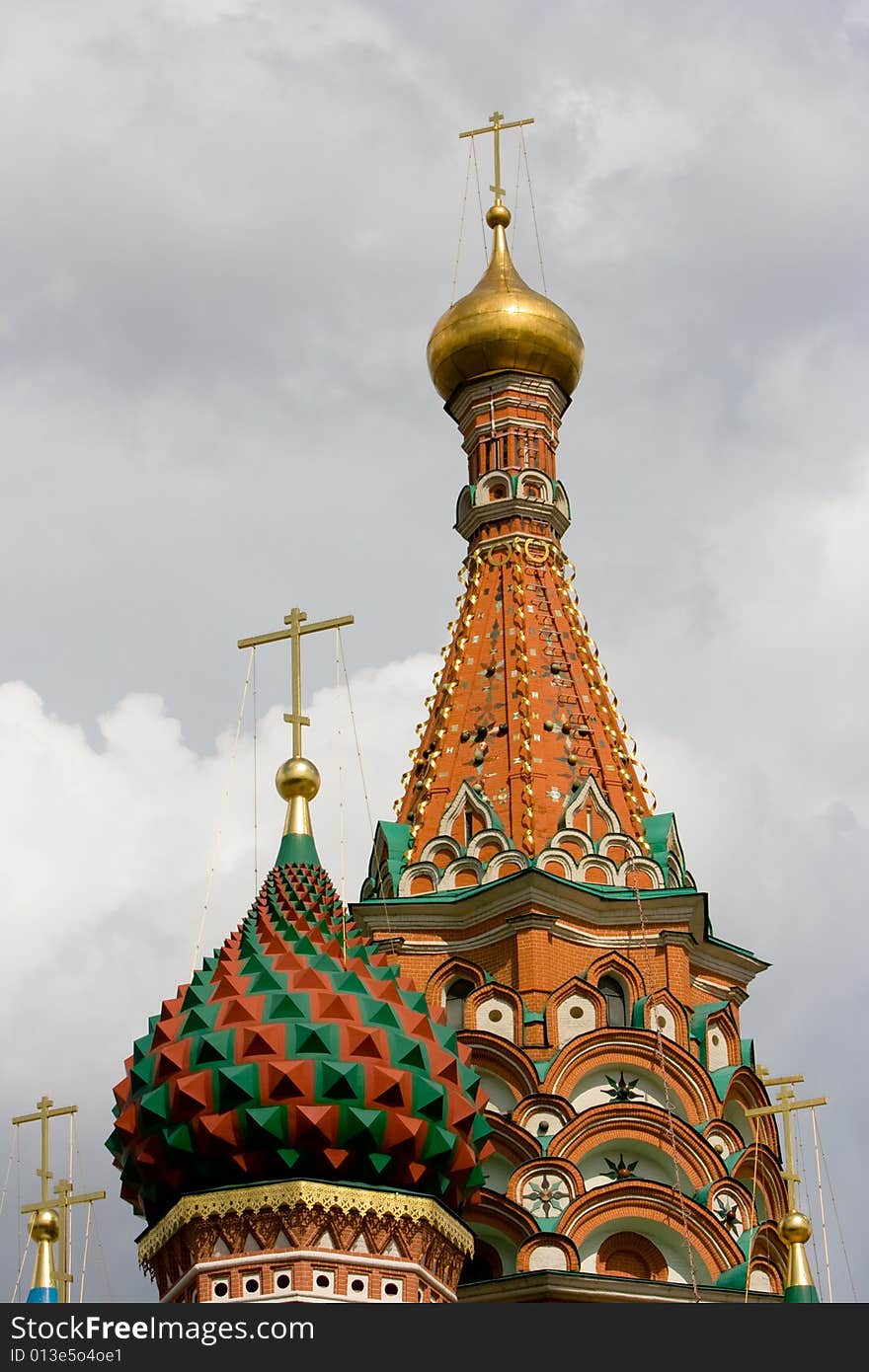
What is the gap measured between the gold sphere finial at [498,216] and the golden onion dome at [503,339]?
82cm

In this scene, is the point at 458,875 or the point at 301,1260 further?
the point at 458,875

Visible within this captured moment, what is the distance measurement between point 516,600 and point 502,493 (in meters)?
1.36

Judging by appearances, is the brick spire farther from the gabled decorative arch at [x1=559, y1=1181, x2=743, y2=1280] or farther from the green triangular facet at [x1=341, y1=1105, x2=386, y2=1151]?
the green triangular facet at [x1=341, y1=1105, x2=386, y2=1151]

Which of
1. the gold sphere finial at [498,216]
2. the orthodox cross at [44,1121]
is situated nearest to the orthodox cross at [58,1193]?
the orthodox cross at [44,1121]

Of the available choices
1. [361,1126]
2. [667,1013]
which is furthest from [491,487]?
[361,1126]

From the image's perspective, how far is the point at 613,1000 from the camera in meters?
24.8

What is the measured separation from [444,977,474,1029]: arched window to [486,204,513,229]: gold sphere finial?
8.36 m

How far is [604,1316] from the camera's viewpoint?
53.0 feet

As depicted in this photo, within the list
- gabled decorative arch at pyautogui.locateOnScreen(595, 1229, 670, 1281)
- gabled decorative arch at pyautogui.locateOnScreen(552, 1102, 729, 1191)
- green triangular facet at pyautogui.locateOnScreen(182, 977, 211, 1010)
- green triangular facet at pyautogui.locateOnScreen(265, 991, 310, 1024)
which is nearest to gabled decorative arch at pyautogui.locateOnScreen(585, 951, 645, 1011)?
gabled decorative arch at pyautogui.locateOnScreen(552, 1102, 729, 1191)

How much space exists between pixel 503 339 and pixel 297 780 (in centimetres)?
815

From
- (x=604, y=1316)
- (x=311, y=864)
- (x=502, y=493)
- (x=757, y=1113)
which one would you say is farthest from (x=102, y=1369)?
(x=502, y=493)

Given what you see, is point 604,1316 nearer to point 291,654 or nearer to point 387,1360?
point 387,1360

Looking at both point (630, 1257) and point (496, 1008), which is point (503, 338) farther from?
point (630, 1257)

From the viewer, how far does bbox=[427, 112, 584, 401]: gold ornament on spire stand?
2842 centimetres
